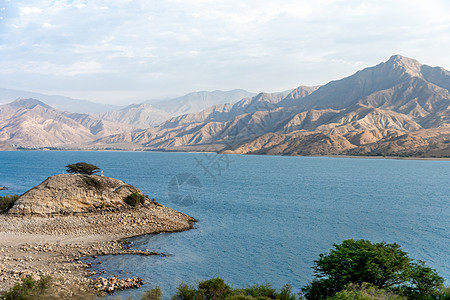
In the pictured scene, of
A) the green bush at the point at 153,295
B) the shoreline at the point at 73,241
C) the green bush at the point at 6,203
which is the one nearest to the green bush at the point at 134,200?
the shoreline at the point at 73,241

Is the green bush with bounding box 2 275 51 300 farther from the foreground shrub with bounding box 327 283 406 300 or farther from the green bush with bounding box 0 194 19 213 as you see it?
the green bush with bounding box 0 194 19 213

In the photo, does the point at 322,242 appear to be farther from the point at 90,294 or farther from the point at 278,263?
the point at 90,294

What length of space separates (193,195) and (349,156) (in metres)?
151

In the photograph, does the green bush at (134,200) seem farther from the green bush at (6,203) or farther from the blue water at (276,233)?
the green bush at (6,203)

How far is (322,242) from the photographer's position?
3341cm

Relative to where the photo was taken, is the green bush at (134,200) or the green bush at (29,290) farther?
the green bush at (134,200)

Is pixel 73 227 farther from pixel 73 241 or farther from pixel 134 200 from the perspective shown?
pixel 134 200

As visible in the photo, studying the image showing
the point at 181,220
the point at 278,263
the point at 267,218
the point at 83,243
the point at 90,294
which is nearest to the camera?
the point at 90,294

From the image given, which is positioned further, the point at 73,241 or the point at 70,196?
the point at 70,196

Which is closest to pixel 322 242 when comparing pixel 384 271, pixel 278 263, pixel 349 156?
pixel 278 263

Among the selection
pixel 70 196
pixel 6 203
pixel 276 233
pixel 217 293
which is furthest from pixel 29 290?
pixel 6 203

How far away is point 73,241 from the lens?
3142 cm

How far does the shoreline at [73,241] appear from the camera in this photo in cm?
2214

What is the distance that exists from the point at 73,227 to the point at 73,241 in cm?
443
